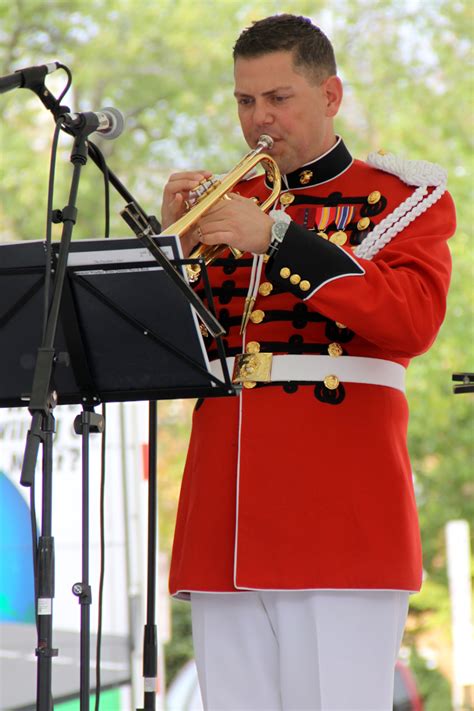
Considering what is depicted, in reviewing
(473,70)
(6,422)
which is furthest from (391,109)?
(6,422)

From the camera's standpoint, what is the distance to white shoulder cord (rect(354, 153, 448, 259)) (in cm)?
249

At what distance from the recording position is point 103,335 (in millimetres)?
2328

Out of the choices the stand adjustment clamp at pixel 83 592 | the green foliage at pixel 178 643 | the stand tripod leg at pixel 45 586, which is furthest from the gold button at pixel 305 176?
the green foliage at pixel 178 643

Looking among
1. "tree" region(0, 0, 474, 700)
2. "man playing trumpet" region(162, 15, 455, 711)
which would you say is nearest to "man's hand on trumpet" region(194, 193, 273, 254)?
"man playing trumpet" region(162, 15, 455, 711)

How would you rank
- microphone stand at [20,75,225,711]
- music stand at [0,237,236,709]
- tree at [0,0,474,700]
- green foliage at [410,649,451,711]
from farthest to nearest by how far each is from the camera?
1. green foliage at [410,649,451,711]
2. tree at [0,0,474,700]
3. music stand at [0,237,236,709]
4. microphone stand at [20,75,225,711]

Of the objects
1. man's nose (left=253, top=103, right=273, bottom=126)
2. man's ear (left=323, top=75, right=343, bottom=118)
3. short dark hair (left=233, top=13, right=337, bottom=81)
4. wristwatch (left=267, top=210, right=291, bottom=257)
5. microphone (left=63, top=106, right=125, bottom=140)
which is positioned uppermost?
short dark hair (left=233, top=13, right=337, bottom=81)

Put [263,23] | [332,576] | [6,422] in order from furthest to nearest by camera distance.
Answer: [6,422] < [263,23] < [332,576]

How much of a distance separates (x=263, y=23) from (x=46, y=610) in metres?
1.45

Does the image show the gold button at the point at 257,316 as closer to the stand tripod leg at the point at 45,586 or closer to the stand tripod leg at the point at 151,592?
the stand tripod leg at the point at 151,592

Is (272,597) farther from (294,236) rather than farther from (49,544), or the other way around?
(294,236)

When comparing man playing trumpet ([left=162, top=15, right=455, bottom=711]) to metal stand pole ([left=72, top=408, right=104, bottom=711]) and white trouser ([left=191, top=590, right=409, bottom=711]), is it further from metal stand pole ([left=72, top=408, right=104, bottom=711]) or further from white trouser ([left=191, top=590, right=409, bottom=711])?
metal stand pole ([left=72, top=408, right=104, bottom=711])

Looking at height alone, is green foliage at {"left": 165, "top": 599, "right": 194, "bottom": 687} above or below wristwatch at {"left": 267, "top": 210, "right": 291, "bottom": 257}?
below

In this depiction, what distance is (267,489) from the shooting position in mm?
2377

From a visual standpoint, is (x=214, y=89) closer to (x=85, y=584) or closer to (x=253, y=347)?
(x=253, y=347)
